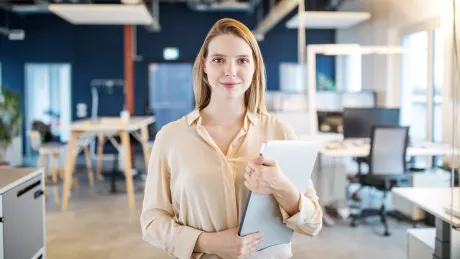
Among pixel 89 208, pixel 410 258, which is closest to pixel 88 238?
pixel 89 208

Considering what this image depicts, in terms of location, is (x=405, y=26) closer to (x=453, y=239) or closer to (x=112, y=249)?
(x=453, y=239)

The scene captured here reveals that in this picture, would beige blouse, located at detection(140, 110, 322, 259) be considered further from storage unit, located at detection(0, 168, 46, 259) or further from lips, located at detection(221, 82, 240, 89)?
storage unit, located at detection(0, 168, 46, 259)

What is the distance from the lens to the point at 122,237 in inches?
184

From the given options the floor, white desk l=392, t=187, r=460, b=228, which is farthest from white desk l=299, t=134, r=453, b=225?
white desk l=392, t=187, r=460, b=228

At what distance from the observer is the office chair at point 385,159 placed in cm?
488

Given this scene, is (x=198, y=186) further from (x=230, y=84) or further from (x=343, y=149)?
(x=343, y=149)

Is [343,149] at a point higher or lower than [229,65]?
lower

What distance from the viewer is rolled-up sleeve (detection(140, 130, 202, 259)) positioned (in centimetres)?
135

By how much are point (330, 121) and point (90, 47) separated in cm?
683

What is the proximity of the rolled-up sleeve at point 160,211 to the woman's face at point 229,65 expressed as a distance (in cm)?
23

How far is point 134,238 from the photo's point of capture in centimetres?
463

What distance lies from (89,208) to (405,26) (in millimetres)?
4153

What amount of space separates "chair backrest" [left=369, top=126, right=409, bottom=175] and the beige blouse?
3714 mm

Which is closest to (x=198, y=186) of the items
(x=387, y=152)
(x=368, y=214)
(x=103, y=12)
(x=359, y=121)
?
(x=387, y=152)
